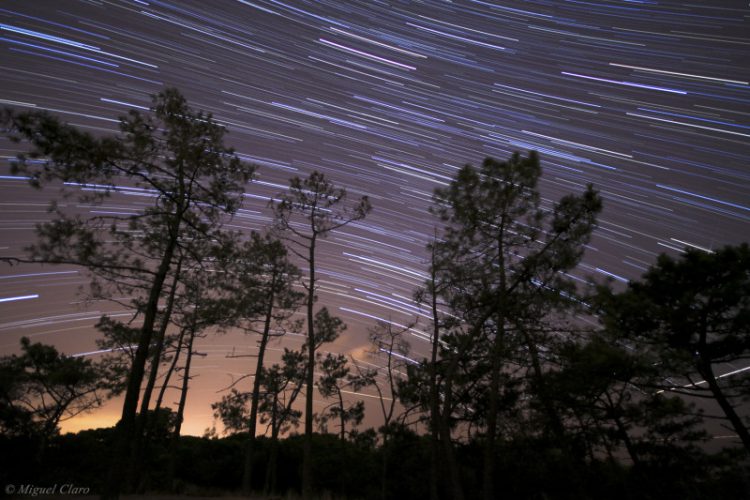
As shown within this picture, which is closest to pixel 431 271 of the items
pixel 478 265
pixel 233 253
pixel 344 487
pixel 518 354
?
pixel 478 265

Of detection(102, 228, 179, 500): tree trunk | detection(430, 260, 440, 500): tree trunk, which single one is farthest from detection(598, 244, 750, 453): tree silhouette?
detection(102, 228, 179, 500): tree trunk

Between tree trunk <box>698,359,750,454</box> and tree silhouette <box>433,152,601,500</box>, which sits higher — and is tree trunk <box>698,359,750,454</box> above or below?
below

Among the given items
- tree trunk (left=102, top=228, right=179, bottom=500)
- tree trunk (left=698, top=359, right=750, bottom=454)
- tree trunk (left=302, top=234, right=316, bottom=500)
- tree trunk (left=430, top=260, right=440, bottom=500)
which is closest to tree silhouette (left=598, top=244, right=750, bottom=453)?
tree trunk (left=698, top=359, right=750, bottom=454)

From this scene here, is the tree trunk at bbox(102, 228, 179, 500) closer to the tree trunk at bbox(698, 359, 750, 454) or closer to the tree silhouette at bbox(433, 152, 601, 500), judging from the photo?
the tree silhouette at bbox(433, 152, 601, 500)

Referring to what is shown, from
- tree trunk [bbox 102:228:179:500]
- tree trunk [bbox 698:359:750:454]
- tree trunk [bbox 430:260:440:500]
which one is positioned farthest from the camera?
tree trunk [bbox 430:260:440:500]

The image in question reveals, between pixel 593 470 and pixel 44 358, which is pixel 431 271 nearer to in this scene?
pixel 593 470

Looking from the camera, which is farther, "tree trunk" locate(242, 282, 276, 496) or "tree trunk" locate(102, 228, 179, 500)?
"tree trunk" locate(242, 282, 276, 496)

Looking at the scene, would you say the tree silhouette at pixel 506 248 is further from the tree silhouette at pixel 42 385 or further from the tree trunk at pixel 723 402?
the tree silhouette at pixel 42 385

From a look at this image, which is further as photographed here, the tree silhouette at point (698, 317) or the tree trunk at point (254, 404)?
the tree trunk at point (254, 404)

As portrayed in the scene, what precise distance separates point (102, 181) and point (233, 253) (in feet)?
12.5

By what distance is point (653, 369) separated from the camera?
11406 millimetres

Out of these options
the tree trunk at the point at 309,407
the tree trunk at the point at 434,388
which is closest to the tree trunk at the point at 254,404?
the tree trunk at the point at 309,407

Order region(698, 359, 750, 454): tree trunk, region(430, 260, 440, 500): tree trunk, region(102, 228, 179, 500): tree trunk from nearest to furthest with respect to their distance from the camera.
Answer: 1. region(102, 228, 179, 500): tree trunk
2. region(698, 359, 750, 454): tree trunk
3. region(430, 260, 440, 500): tree trunk

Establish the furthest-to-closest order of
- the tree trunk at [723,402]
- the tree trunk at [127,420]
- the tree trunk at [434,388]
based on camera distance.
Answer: the tree trunk at [434,388]
the tree trunk at [723,402]
the tree trunk at [127,420]
